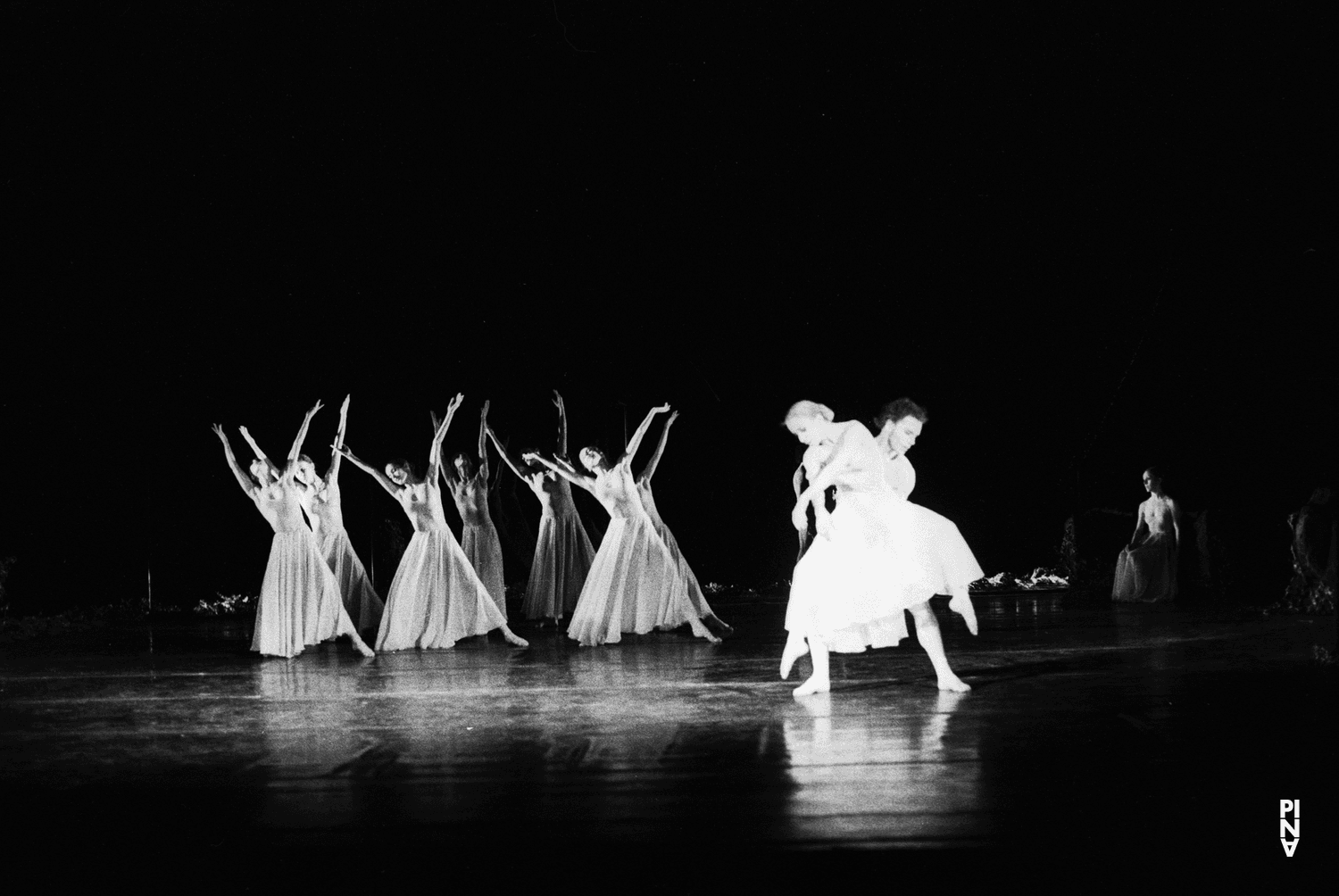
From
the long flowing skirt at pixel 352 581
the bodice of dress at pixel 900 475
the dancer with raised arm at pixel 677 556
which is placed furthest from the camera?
the long flowing skirt at pixel 352 581

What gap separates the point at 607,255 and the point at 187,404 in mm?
4316

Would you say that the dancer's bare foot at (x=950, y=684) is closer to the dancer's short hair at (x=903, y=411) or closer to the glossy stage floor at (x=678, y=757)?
the glossy stage floor at (x=678, y=757)

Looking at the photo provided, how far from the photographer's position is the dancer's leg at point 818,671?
18.2ft

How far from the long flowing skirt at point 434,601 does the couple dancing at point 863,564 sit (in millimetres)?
3254

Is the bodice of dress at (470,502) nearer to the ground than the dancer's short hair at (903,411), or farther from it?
nearer to the ground

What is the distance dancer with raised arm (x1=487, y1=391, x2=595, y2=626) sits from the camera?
10.4 m

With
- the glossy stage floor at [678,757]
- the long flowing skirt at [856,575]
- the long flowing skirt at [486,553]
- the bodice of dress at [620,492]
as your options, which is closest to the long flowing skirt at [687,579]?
the bodice of dress at [620,492]

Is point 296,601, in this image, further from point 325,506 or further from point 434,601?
point 325,506

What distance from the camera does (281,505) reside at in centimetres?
845

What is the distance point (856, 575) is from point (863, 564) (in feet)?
0.20

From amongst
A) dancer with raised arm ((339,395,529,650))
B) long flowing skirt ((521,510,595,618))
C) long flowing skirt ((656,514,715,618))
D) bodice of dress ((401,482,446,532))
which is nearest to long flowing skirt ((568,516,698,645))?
long flowing skirt ((656,514,715,618))

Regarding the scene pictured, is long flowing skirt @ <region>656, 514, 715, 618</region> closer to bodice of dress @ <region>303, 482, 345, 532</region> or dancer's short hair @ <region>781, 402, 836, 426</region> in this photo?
bodice of dress @ <region>303, 482, 345, 532</region>

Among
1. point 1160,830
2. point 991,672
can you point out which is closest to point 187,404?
point 991,672

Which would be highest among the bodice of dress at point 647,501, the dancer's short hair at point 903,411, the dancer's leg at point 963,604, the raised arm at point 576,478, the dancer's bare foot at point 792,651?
the dancer's short hair at point 903,411
